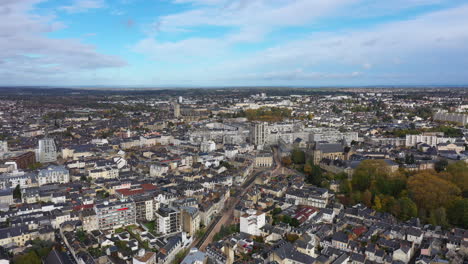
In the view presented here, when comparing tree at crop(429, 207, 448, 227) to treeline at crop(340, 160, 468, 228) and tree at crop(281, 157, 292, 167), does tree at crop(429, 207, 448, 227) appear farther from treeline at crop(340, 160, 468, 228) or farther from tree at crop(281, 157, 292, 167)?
tree at crop(281, 157, 292, 167)

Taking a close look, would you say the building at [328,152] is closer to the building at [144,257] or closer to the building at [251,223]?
the building at [251,223]

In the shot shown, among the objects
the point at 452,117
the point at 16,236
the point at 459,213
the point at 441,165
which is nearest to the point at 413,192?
the point at 459,213

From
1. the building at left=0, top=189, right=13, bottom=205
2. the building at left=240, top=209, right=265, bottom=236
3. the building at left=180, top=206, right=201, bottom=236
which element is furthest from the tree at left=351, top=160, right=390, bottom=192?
the building at left=0, top=189, right=13, bottom=205

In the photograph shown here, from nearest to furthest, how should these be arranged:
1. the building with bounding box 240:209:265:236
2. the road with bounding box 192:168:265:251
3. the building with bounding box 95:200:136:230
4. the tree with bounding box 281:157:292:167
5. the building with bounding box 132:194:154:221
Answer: the road with bounding box 192:168:265:251 < the building with bounding box 240:209:265:236 < the building with bounding box 95:200:136:230 < the building with bounding box 132:194:154:221 < the tree with bounding box 281:157:292:167

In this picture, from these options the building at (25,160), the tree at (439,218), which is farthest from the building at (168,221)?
the building at (25,160)

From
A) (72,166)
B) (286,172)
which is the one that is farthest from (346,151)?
(72,166)
